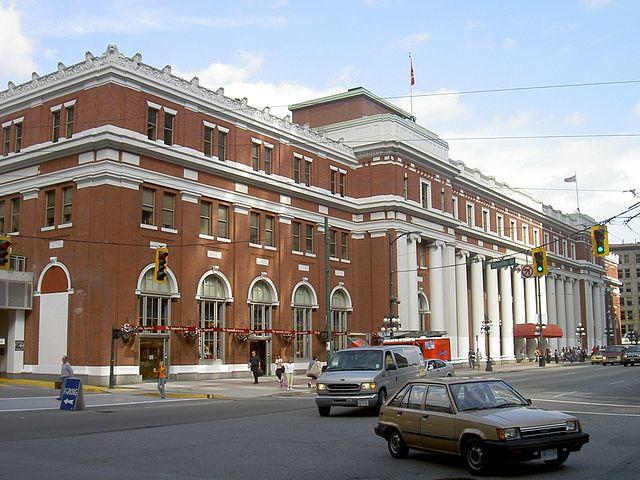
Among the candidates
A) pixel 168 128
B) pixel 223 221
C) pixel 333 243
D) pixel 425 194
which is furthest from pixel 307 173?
pixel 168 128

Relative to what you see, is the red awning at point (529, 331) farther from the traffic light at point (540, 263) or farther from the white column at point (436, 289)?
the traffic light at point (540, 263)

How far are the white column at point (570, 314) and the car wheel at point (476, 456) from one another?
296ft

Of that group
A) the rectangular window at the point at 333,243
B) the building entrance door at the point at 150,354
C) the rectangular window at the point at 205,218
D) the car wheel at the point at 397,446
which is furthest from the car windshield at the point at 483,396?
the rectangular window at the point at 333,243

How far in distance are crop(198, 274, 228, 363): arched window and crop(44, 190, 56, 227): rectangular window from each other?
9.26 meters

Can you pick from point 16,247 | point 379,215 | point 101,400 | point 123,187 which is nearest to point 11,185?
point 16,247

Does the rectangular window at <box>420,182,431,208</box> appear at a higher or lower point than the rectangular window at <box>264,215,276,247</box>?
higher

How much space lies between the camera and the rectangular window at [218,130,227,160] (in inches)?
1836

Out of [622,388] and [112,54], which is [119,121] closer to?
[112,54]

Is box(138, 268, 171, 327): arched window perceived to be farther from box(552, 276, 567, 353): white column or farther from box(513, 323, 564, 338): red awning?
box(552, 276, 567, 353): white column

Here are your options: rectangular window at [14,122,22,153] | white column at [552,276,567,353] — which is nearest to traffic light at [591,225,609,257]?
rectangular window at [14,122,22,153]

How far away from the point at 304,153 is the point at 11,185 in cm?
2053

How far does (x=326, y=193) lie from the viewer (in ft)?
184

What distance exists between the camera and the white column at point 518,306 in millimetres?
83688

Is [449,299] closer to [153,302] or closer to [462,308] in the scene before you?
[462,308]
